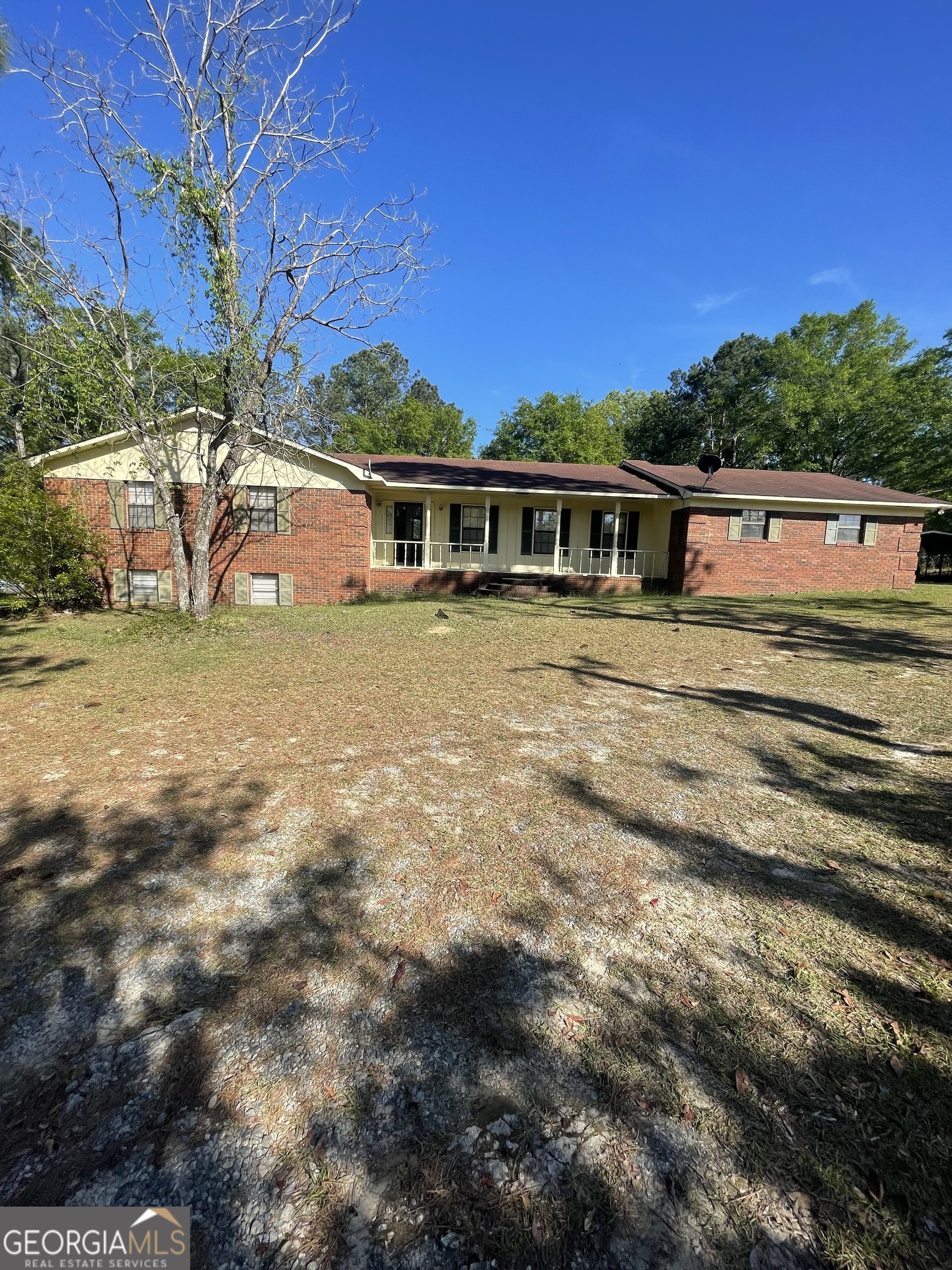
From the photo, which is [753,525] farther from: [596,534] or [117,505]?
[117,505]

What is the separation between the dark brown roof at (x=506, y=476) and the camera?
16.2 meters

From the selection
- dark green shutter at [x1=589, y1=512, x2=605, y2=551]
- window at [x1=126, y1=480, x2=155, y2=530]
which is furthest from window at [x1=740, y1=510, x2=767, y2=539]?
window at [x1=126, y1=480, x2=155, y2=530]

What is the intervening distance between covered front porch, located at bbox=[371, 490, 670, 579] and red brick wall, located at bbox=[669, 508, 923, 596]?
1.26 meters

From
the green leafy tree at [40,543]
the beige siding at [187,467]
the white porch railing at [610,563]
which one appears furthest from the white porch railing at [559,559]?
the green leafy tree at [40,543]

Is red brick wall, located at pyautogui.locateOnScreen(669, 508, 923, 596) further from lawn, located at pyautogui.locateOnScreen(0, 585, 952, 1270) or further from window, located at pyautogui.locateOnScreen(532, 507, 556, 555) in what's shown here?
lawn, located at pyautogui.locateOnScreen(0, 585, 952, 1270)

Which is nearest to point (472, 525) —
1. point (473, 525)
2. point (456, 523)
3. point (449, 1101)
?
point (473, 525)

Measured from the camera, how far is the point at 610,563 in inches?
719

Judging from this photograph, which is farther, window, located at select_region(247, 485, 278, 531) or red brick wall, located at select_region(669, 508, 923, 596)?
red brick wall, located at select_region(669, 508, 923, 596)

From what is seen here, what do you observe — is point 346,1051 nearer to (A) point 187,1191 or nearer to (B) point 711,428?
(A) point 187,1191

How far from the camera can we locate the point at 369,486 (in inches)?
600

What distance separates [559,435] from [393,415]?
38.8 ft

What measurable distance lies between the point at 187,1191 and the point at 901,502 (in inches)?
828

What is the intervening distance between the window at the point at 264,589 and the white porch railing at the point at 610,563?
8.51 meters

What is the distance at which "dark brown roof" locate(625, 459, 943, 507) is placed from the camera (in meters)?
16.5
